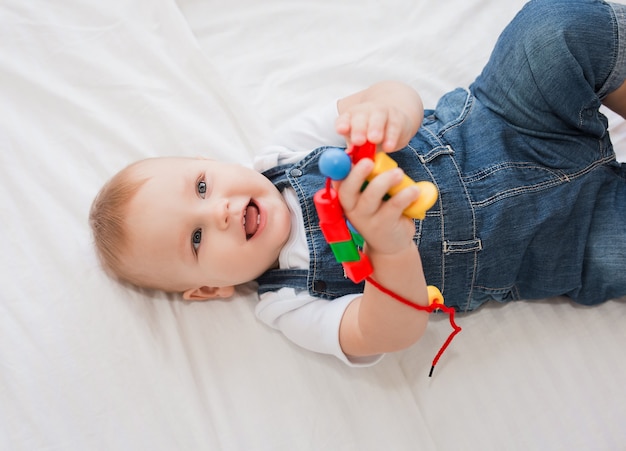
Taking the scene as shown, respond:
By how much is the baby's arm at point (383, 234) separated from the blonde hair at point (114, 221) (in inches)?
15.2

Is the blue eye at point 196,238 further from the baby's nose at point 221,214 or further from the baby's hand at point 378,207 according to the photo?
the baby's hand at point 378,207

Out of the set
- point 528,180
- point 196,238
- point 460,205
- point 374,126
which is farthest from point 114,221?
point 528,180

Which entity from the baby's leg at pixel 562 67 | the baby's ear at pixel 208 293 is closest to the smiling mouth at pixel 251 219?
the baby's ear at pixel 208 293

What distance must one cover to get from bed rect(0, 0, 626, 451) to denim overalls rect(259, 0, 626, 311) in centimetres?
10

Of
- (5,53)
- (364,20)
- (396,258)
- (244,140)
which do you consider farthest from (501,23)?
(5,53)

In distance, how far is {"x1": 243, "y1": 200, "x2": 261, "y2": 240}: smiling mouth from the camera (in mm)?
990

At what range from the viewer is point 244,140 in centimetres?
120

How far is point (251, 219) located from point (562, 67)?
1.93ft

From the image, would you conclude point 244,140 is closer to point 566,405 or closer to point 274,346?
point 274,346

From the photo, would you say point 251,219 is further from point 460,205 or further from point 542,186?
point 542,186

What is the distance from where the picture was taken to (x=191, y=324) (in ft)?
3.41

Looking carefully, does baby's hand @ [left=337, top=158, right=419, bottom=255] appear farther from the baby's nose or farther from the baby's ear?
the baby's ear

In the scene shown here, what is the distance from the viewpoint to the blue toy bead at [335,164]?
61 cm

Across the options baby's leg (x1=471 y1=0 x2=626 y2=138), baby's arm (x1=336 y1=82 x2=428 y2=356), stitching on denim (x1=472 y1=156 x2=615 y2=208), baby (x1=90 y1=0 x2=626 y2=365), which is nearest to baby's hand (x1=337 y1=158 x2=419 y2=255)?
baby's arm (x1=336 y1=82 x2=428 y2=356)
